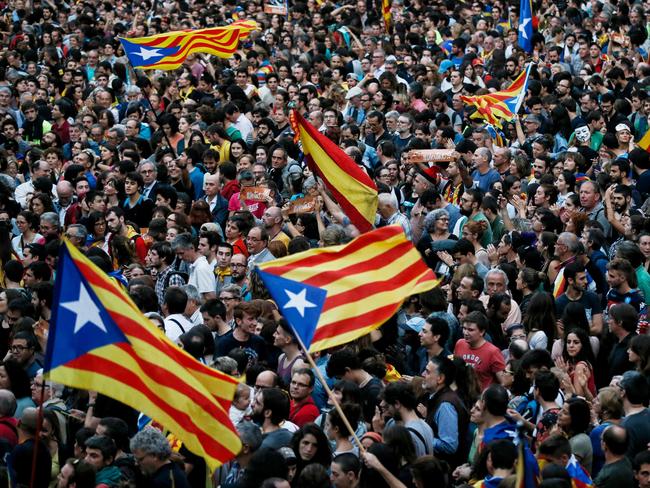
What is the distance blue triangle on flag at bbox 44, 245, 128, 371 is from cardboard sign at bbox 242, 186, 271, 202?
649cm

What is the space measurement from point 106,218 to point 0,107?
6.89 metres

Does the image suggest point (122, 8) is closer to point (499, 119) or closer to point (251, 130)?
point (251, 130)

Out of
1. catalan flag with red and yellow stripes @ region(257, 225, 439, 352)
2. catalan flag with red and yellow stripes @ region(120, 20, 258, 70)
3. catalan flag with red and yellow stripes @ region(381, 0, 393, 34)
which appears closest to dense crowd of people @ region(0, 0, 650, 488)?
catalan flag with red and yellow stripes @ region(257, 225, 439, 352)

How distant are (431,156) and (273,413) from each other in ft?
21.0

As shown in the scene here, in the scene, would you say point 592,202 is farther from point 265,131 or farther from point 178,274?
point 265,131

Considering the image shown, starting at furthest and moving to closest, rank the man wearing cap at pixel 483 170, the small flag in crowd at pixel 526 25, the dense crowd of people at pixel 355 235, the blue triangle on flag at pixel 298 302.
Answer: the small flag in crowd at pixel 526 25, the man wearing cap at pixel 483 170, the dense crowd of people at pixel 355 235, the blue triangle on flag at pixel 298 302

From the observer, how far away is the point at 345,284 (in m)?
8.84

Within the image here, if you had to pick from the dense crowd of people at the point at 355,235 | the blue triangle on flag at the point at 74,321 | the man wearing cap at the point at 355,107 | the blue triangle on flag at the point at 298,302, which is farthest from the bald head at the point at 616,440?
the man wearing cap at the point at 355,107

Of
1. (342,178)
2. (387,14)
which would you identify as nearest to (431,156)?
(342,178)

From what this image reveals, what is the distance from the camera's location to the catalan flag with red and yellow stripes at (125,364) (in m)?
7.71

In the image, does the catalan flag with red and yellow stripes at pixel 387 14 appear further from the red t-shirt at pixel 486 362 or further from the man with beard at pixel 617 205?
the red t-shirt at pixel 486 362

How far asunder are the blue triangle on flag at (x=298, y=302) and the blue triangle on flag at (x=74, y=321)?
3.66ft

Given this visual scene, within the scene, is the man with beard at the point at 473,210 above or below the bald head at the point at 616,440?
below

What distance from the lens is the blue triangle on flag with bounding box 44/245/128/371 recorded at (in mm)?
7688
